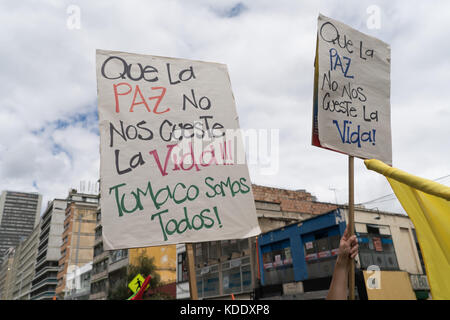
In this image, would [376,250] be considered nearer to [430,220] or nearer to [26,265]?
[430,220]

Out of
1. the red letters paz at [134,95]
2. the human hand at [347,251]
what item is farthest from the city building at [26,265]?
the human hand at [347,251]

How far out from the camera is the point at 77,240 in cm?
6338

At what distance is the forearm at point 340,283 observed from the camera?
2043 mm

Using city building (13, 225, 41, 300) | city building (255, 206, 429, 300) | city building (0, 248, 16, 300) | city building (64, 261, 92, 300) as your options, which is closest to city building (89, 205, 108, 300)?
city building (64, 261, 92, 300)

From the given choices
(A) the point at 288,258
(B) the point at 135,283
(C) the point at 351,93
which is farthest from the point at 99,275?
(C) the point at 351,93

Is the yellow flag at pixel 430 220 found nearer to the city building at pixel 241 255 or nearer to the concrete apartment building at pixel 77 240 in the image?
the city building at pixel 241 255

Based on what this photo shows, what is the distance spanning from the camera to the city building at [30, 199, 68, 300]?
73.1 m

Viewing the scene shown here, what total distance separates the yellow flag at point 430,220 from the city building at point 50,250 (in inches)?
3246

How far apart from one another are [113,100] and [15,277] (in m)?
129

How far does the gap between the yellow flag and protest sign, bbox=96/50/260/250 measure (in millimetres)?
1281

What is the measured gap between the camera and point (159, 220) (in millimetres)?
2574

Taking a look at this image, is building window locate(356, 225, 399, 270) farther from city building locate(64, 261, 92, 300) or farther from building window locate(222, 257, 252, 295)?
city building locate(64, 261, 92, 300)
